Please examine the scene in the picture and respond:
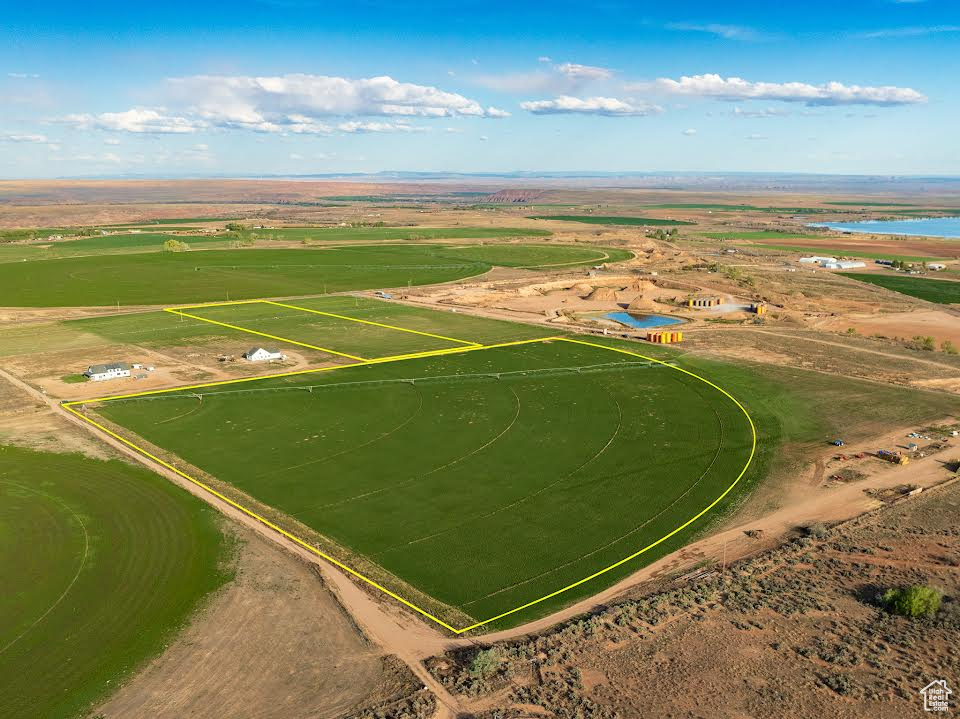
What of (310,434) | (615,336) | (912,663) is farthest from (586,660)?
(615,336)

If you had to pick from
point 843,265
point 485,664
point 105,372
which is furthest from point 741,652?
point 843,265

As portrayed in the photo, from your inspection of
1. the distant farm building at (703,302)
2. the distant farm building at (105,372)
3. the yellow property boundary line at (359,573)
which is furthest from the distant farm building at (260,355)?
the distant farm building at (703,302)

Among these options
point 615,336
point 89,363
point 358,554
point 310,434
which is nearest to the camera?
point 358,554

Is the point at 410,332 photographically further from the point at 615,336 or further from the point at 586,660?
the point at 586,660

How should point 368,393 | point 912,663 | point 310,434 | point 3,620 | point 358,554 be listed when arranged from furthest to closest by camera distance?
1. point 368,393
2. point 310,434
3. point 358,554
4. point 3,620
5. point 912,663

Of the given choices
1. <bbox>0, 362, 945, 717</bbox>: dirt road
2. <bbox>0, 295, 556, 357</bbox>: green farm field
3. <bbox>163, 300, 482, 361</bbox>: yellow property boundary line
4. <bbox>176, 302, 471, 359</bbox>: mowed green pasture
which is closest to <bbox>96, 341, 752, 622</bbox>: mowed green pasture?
<bbox>0, 362, 945, 717</bbox>: dirt road

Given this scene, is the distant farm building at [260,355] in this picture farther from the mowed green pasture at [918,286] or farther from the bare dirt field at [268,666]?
the mowed green pasture at [918,286]

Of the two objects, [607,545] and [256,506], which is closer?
[607,545]
